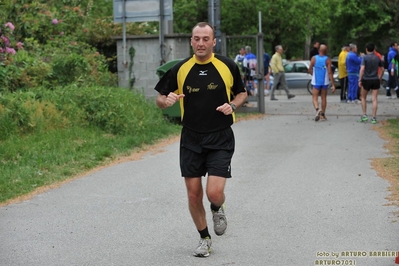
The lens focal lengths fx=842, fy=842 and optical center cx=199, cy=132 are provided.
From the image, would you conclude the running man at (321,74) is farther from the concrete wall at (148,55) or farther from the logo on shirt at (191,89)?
the logo on shirt at (191,89)

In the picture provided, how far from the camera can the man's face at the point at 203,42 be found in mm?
6887

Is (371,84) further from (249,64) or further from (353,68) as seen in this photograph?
(353,68)

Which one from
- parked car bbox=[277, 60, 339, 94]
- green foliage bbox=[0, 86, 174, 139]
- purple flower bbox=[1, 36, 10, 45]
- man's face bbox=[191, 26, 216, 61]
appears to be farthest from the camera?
parked car bbox=[277, 60, 339, 94]

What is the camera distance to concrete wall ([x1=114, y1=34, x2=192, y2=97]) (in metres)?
20.1

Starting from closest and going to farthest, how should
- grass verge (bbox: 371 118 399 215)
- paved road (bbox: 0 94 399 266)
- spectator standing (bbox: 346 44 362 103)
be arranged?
paved road (bbox: 0 94 399 266)
grass verge (bbox: 371 118 399 215)
spectator standing (bbox: 346 44 362 103)

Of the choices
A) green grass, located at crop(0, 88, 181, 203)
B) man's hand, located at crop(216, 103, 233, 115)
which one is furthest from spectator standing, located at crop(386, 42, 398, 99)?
man's hand, located at crop(216, 103, 233, 115)

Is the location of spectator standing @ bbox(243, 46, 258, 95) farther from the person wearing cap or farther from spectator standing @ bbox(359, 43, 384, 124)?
the person wearing cap

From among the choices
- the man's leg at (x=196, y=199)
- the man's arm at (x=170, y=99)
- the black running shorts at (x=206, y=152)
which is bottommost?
the man's leg at (x=196, y=199)

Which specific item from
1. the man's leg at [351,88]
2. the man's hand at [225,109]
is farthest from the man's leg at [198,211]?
the man's leg at [351,88]

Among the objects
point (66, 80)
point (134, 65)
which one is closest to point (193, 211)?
point (66, 80)

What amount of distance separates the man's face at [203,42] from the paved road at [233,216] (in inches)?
66.7

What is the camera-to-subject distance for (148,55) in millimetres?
20406

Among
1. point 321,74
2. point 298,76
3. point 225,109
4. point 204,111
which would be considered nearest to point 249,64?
point 321,74

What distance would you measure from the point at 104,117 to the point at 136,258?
8.54 metres
